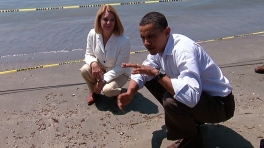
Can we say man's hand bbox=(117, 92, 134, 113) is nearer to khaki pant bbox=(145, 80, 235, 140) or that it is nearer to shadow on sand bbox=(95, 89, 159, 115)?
khaki pant bbox=(145, 80, 235, 140)

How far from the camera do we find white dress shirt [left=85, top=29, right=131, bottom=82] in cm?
411

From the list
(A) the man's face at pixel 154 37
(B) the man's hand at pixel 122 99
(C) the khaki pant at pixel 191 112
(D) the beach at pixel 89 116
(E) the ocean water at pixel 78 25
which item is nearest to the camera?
(A) the man's face at pixel 154 37

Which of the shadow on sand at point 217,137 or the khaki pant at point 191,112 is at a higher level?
the khaki pant at point 191,112

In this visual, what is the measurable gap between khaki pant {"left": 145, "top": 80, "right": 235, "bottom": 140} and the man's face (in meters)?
0.42

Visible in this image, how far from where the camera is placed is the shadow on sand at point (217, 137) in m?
3.23

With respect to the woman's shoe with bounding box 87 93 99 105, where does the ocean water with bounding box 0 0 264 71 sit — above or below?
below

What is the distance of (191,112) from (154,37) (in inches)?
28.1

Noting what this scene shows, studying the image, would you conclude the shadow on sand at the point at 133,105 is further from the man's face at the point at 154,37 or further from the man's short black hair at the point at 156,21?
the man's short black hair at the point at 156,21

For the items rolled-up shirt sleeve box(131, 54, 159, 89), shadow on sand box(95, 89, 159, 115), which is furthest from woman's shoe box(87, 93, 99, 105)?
rolled-up shirt sleeve box(131, 54, 159, 89)

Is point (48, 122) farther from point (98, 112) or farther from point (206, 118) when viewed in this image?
point (206, 118)

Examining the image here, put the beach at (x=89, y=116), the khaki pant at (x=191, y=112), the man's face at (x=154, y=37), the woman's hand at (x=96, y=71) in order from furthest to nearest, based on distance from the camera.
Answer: the woman's hand at (x=96, y=71)
the beach at (x=89, y=116)
the khaki pant at (x=191, y=112)
the man's face at (x=154, y=37)

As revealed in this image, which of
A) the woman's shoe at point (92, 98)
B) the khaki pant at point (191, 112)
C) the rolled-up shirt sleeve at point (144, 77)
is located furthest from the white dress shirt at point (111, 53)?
the khaki pant at point (191, 112)

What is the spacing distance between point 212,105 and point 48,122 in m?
1.90

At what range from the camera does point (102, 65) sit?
4.26 m
